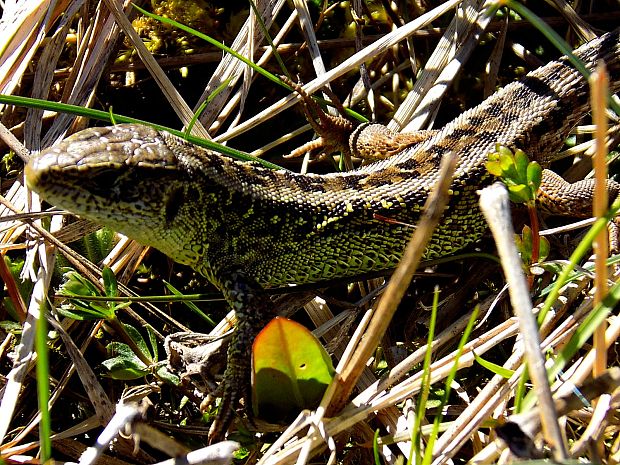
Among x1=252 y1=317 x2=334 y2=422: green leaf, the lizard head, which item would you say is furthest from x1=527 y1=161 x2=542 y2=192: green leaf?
the lizard head

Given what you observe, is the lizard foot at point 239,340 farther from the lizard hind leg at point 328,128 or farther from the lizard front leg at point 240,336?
the lizard hind leg at point 328,128

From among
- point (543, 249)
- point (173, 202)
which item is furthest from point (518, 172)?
point (173, 202)

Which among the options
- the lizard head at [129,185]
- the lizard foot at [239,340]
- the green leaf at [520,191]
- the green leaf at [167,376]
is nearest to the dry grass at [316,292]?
the green leaf at [167,376]

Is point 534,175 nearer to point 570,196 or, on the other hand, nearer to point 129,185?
point 570,196

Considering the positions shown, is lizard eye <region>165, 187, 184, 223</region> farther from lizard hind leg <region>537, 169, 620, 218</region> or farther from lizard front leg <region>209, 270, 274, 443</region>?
lizard hind leg <region>537, 169, 620, 218</region>

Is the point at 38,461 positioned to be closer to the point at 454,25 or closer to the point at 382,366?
the point at 382,366

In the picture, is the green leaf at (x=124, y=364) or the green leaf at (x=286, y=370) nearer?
the green leaf at (x=286, y=370)
